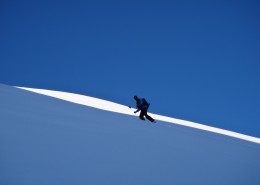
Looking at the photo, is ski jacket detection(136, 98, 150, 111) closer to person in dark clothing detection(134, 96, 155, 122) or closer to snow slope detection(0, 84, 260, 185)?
person in dark clothing detection(134, 96, 155, 122)

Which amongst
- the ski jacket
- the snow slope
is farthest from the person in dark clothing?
the snow slope

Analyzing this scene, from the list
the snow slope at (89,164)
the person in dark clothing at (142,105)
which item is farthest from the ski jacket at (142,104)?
the snow slope at (89,164)

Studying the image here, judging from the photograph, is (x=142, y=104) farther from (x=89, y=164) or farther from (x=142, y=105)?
(x=89, y=164)

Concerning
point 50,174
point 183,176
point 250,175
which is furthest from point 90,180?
point 250,175

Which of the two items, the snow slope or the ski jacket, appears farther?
the ski jacket

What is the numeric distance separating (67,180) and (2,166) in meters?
0.65

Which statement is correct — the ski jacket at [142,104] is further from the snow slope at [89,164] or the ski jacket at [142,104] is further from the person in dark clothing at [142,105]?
the snow slope at [89,164]

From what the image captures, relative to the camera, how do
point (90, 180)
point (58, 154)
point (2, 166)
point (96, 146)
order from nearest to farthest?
point (2, 166), point (90, 180), point (58, 154), point (96, 146)

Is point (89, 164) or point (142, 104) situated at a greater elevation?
point (142, 104)

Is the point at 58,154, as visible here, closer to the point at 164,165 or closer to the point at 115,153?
the point at 115,153

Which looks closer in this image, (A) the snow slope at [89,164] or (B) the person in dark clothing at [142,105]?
(A) the snow slope at [89,164]

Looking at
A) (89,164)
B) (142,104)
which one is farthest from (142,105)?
(89,164)

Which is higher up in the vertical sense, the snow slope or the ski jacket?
the ski jacket

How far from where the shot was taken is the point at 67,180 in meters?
2.48
